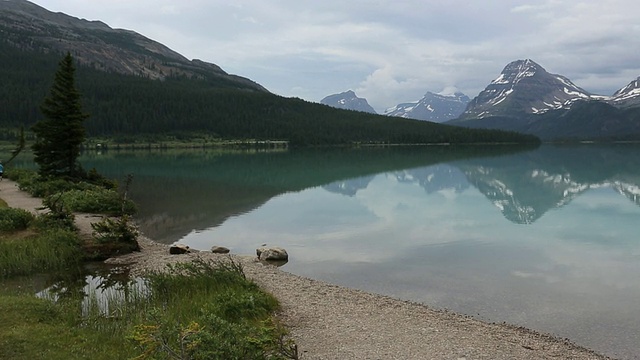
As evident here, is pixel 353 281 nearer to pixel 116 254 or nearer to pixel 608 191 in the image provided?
pixel 116 254

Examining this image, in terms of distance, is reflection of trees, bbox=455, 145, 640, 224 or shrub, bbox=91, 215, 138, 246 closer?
shrub, bbox=91, 215, 138, 246

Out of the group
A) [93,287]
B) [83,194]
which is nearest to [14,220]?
[93,287]

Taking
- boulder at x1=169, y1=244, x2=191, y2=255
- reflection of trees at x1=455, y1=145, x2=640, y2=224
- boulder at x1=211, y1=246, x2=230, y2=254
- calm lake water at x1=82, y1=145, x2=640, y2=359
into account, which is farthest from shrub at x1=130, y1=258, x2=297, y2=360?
reflection of trees at x1=455, y1=145, x2=640, y2=224

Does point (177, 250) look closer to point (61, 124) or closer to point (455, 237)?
point (455, 237)

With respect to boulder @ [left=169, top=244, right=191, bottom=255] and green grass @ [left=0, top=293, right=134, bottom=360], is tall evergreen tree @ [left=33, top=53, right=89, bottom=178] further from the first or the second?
green grass @ [left=0, top=293, right=134, bottom=360]

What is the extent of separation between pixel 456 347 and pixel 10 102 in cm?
22312

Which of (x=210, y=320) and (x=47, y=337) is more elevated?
(x=210, y=320)

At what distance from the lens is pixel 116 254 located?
76.9 ft

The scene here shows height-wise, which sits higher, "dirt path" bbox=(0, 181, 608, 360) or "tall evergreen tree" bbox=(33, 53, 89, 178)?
"tall evergreen tree" bbox=(33, 53, 89, 178)

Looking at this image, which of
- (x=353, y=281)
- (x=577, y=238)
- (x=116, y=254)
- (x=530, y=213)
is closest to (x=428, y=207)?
(x=530, y=213)

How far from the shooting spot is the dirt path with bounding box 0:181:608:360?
39.9ft

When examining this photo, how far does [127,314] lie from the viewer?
13430 mm

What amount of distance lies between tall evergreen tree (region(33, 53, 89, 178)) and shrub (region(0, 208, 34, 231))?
1770 cm

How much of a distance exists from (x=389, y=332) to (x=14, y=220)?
21337 millimetres
